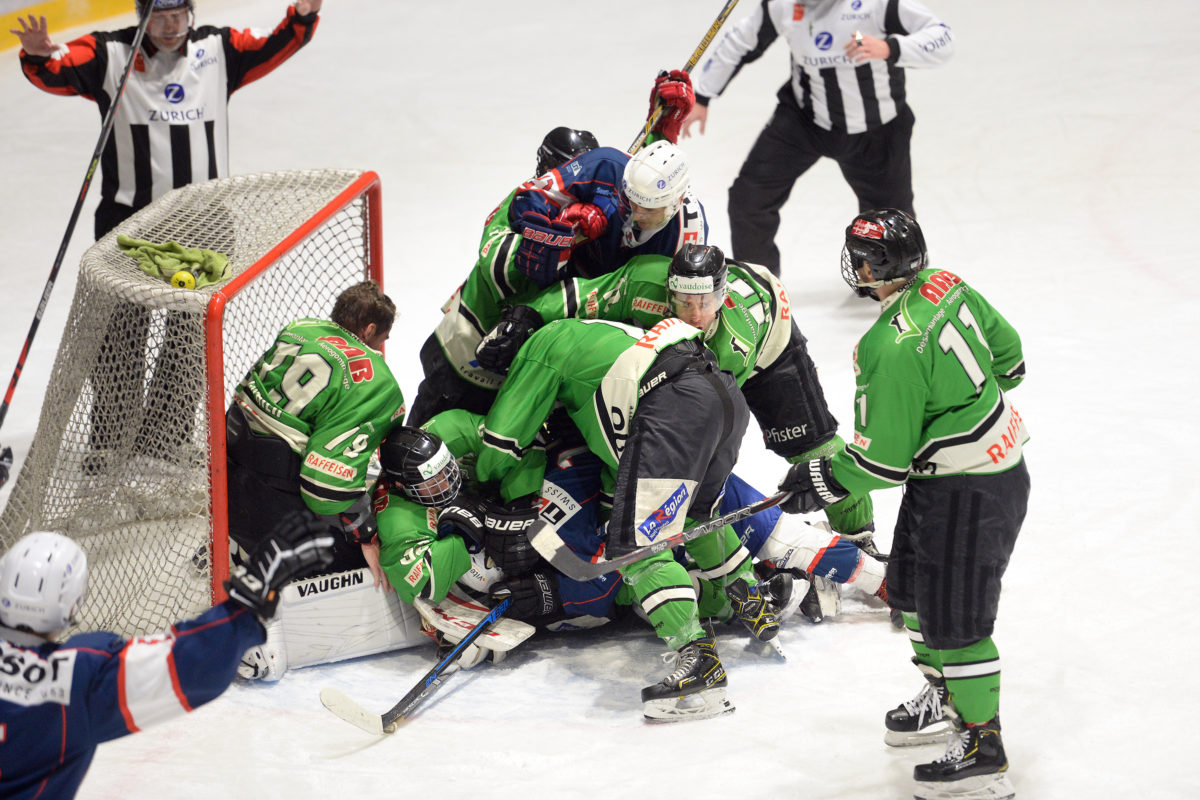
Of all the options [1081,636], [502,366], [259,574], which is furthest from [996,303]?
[259,574]

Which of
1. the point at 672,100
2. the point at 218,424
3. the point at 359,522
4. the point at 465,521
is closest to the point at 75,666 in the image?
the point at 218,424

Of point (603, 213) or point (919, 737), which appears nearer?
point (919, 737)

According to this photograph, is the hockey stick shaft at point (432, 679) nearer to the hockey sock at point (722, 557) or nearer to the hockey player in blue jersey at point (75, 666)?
the hockey sock at point (722, 557)

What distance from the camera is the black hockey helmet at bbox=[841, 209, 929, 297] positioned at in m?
2.79

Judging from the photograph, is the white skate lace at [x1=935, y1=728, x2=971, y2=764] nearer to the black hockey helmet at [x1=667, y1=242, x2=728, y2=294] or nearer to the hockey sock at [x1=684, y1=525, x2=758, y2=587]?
Result: the hockey sock at [x1=684, y1=525, x2=758, y2=587]

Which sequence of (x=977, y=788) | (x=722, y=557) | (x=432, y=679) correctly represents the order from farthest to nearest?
(x=722, y=557) → (x=432, y=679) → (x=977, y=788)

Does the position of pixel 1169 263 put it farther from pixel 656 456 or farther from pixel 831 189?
pixel 656 456

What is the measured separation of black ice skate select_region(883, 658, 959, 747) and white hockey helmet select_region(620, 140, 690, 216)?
130 centimetres

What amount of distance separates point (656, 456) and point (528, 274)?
2.40ft

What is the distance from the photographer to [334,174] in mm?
4145

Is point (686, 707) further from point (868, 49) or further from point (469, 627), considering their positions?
point (868, 49)

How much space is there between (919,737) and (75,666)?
72.6 inches

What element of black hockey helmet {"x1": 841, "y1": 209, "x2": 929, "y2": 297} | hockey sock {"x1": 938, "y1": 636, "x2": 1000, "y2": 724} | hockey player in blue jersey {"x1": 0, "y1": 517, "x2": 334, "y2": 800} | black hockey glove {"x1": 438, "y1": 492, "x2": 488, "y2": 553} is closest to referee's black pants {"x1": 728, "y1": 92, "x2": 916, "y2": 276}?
black hockey glove {"x1": 438, "y1": 492, "x2": 488, "y2": 553}

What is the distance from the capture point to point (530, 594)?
3504mm
